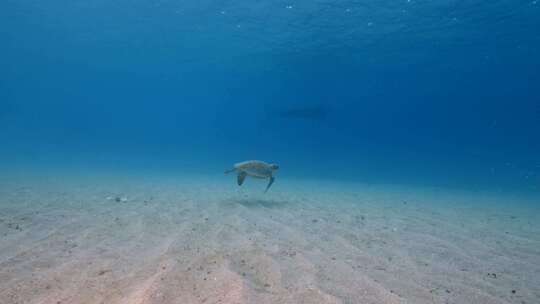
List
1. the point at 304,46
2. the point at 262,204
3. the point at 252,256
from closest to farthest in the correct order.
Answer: the point at 252,256, the point at 262,204, the point at 304,46

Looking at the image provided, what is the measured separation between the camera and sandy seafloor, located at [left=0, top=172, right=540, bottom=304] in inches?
139

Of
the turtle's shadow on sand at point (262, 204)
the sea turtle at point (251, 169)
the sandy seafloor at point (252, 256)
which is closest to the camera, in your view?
the sandy seafloor at point (252, 256)

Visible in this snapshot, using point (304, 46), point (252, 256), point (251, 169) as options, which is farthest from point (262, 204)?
point (304, 46)

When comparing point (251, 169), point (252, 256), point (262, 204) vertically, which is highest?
point (251, 169)

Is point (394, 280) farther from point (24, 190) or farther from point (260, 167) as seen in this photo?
point (24, 190)

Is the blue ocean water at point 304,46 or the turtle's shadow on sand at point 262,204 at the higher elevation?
the blue ocean water at point 304,46

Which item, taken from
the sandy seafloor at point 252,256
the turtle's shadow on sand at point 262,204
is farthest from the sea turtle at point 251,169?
the sandy seafloor at point 252,256

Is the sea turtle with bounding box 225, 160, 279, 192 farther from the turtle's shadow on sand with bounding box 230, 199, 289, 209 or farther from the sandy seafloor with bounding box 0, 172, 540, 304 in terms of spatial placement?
the sandy seafloor with bounding box 0, 172, 540, 304

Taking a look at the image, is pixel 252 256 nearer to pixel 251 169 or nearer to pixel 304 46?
pixel 251 169

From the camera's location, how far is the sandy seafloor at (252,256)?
354 centimetres

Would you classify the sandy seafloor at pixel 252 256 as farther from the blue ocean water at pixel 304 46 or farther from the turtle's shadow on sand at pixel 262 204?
the blue ocean water at pixel 304 46

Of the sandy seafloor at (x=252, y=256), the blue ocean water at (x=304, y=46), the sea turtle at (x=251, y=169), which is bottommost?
the sandy seafloor at (x=252, y=256)

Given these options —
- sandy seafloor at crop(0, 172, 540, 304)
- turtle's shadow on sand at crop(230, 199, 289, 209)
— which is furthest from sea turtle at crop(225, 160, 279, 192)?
sandy seafloor at crop(0, 172, 540, 304)

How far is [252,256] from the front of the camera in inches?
187
